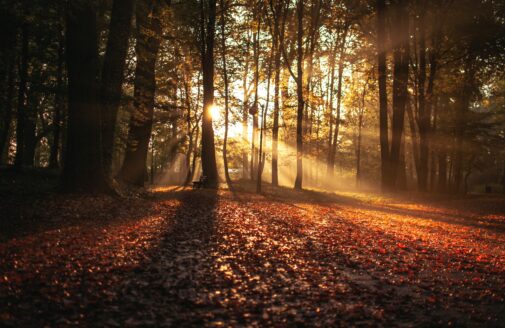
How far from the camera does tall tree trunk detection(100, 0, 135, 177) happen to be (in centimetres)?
1489

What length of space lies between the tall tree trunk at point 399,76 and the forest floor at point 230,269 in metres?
10.9

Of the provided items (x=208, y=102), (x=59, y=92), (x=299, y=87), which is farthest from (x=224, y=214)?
(x=299, y=87)

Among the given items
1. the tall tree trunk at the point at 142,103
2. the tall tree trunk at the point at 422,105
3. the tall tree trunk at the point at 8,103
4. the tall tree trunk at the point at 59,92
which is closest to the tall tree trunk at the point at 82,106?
the tall tree trunk at the point at 59,92

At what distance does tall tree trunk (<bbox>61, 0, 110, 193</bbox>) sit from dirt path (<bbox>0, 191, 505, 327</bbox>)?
118 centimetres

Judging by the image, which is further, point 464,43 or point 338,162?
point 338,162

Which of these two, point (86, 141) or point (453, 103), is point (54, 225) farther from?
point (453, 103)

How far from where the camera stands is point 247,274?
6270mm

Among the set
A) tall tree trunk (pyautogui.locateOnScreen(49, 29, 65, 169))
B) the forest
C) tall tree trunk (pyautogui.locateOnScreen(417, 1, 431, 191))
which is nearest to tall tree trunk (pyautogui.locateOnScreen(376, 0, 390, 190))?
the forest

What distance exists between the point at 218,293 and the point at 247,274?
103 cm

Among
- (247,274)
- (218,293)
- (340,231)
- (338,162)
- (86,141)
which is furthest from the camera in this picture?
(338,162)

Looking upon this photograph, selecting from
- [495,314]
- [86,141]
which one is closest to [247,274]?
[495,314]

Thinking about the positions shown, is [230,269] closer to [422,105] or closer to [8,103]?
[8,103]

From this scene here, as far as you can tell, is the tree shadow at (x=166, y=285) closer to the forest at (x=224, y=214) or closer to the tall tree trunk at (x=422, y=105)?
the forest at (x=224, y=214)

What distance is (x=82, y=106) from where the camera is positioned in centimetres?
1264
